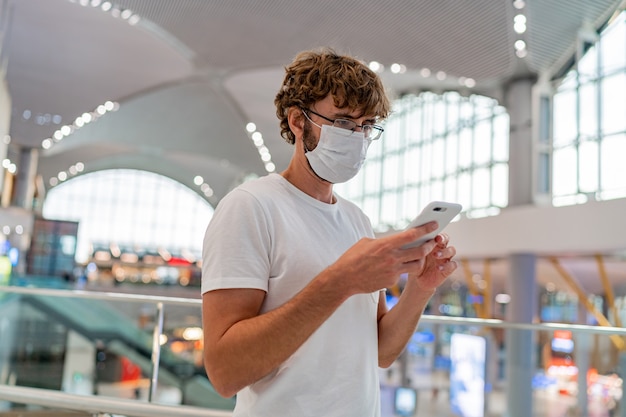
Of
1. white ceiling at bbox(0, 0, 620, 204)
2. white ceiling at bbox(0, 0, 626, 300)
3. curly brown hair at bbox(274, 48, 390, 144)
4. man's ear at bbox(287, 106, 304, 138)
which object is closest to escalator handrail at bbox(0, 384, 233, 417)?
man's ear at bbox(287, 106, 304, 138)

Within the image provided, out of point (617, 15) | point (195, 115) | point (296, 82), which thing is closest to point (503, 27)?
point (617, 15)

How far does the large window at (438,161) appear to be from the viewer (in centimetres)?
2242

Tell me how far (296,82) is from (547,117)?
18.4 m

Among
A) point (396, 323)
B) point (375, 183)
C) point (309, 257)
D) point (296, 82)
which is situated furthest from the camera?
point (375, 183)

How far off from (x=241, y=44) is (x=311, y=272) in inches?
714

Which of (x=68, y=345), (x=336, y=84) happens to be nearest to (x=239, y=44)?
(x=68, y=345)

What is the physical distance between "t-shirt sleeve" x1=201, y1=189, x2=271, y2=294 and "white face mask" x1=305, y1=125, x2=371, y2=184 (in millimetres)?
248

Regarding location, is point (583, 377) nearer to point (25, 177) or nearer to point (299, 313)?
point (299, 313)

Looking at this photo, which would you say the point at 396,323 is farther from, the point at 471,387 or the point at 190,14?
the point at 190,14

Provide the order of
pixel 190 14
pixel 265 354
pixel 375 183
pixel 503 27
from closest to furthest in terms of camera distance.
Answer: pixel 265 354 → pixel 503 27 → pixel 190 14 → pixel 375 183

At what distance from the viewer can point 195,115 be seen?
31.9 m

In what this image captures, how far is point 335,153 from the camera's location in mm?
1574

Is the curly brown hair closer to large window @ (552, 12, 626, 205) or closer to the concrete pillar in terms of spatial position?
the concrete pillar

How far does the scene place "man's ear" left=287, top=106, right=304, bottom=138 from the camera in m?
Result: 1.56
